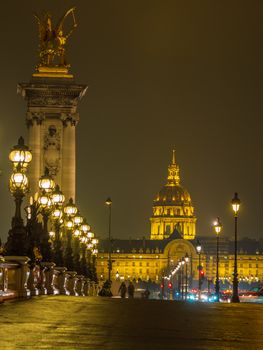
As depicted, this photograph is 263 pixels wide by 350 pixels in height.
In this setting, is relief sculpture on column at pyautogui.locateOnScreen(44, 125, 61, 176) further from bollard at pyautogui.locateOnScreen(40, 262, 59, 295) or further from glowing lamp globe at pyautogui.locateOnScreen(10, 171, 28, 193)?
glowing lamp globe at pyautogui.locateOnScreen(10, 171, 28, 193)

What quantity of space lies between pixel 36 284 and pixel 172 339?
2395 centimetres

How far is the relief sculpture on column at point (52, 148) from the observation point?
107000 mm

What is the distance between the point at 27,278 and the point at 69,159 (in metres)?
68.7

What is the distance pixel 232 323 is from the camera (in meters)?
23.5

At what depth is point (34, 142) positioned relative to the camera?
4200 inches

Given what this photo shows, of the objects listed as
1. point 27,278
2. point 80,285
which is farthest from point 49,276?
point 80,285

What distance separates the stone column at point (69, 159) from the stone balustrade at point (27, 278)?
165 feet

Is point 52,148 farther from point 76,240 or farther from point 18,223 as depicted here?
point 18,223

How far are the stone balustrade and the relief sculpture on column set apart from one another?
51.6 metres

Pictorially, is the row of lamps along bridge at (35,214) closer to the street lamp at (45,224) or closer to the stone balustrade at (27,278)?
the street lamp at (45,224)

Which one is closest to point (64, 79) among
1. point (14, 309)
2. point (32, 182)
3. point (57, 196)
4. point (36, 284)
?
point (32, 182)

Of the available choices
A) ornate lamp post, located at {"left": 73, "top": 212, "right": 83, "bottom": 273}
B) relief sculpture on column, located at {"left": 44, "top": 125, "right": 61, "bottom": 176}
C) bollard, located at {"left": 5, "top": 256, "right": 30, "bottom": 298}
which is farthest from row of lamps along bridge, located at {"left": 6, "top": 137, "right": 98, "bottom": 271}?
relief sculpture on column, located at {"left": 44, "top": 125, "right": 61, "bottom": 176}

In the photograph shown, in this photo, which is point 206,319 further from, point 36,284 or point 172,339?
point 36,284

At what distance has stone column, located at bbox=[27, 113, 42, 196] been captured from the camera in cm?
10500
